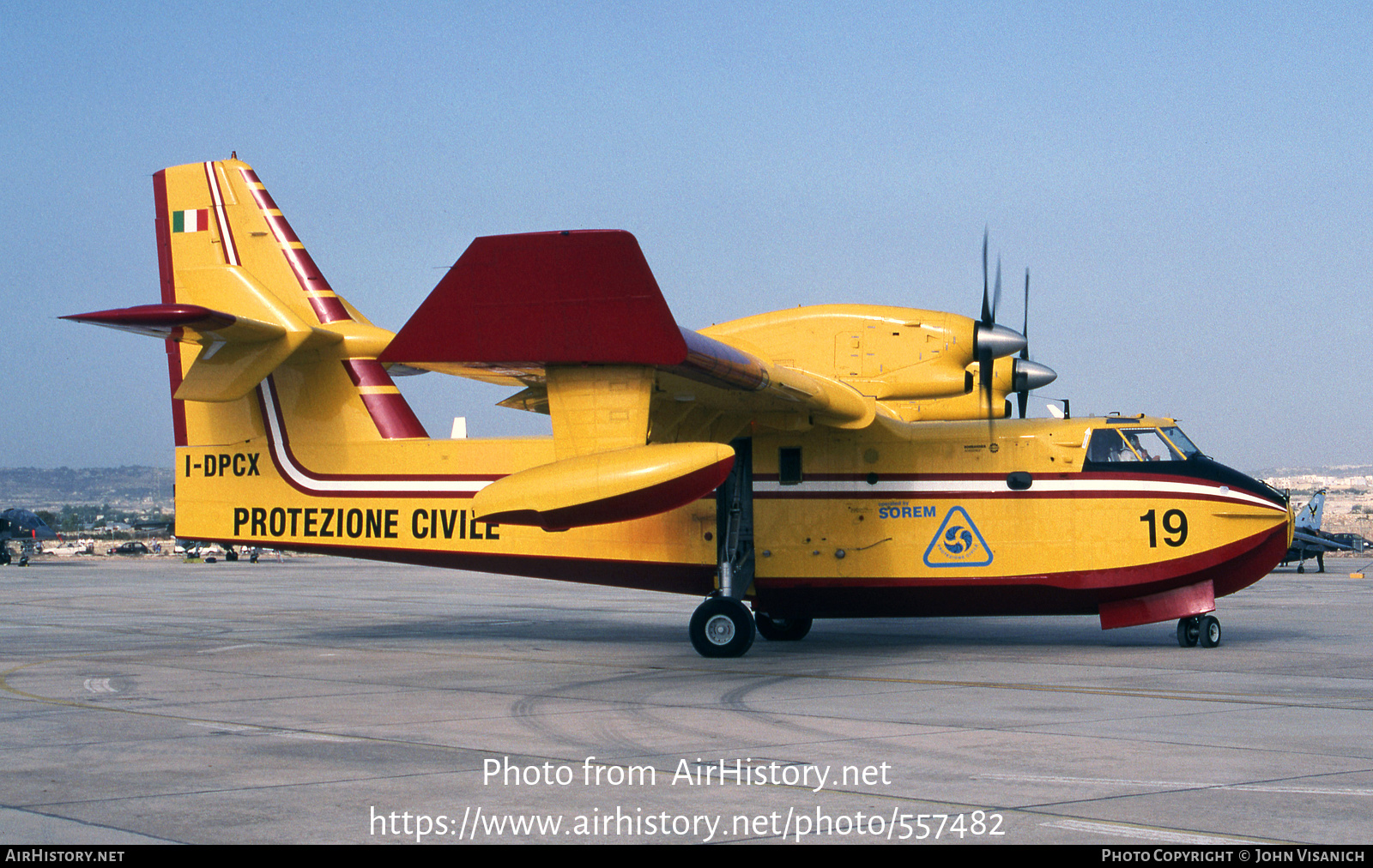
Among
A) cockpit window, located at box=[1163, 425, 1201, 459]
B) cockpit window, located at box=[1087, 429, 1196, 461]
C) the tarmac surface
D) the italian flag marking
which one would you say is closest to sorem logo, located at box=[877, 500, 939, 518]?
the tarmac surface

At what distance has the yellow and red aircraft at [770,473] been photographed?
1686 centimetres

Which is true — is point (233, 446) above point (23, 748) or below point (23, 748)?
above

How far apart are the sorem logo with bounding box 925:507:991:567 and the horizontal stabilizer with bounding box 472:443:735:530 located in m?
4.68

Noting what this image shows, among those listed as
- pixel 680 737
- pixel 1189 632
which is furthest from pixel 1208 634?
pixel 680 737

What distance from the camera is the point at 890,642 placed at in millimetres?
18859

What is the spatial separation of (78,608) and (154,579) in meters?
15.4

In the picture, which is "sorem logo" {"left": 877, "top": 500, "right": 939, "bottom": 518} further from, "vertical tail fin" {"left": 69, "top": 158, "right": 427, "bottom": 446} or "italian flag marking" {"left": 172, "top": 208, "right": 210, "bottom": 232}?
"italian flag marking" {"left": 172, "top": 208, "right": 210, "bottom": 232}

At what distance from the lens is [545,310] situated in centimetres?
1271

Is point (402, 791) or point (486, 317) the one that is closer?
point (402, 791)

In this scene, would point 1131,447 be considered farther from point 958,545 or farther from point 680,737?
point 680,737

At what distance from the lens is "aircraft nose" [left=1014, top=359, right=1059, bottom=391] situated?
1878cm

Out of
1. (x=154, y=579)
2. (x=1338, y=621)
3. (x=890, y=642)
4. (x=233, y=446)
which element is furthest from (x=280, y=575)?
(x=1338, y=621)

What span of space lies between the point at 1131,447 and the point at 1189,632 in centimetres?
272
